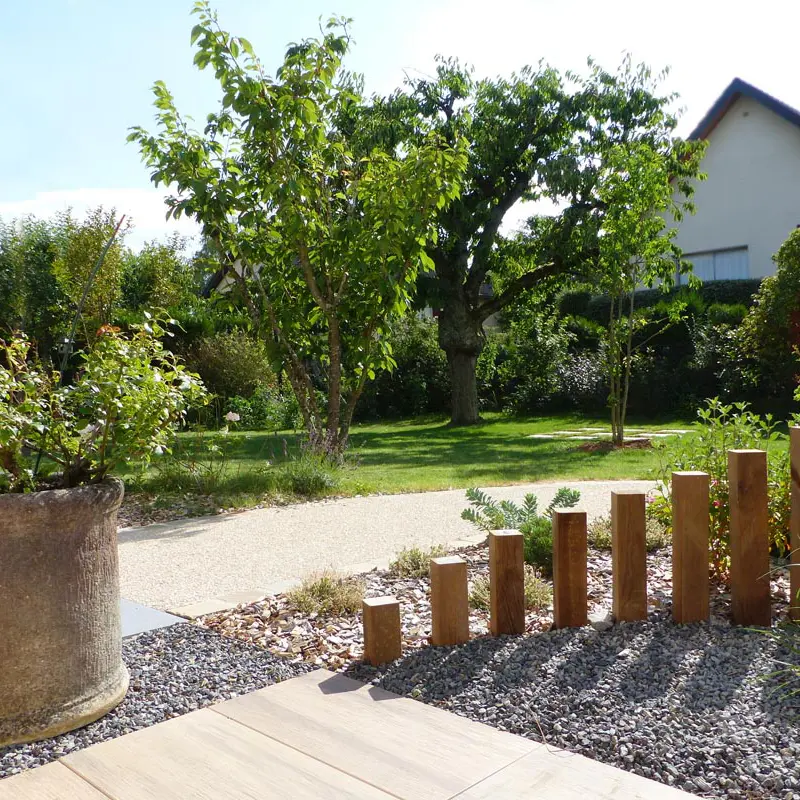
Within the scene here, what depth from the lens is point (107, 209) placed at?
18719 millimetres

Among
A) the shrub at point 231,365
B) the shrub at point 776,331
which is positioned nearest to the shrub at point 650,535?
the shrub at point 776,331

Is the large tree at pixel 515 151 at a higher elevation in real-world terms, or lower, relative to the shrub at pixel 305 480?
higher

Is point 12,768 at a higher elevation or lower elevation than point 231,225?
lower

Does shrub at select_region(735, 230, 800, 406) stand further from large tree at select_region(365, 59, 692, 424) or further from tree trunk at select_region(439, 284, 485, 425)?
tree trunk at select_region(439, 284, 485, 425)

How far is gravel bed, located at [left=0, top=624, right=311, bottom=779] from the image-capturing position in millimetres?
2570

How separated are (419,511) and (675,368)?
11.7m

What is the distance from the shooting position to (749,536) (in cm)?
331

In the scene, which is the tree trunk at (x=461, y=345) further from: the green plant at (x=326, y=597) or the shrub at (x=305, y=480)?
the green plant at (x=326, y=597)

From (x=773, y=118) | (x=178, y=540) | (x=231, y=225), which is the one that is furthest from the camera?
(x=773, y=118)

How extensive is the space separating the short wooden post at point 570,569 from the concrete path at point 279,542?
173 cm

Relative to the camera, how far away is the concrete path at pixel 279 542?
15.2 feet

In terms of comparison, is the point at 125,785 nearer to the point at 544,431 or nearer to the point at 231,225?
the point at 231,225

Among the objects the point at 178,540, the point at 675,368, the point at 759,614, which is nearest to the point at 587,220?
the point at 675,368

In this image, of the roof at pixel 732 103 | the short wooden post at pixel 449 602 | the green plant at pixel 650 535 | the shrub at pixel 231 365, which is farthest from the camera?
the shrub at pixel 231 365
